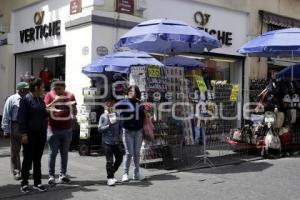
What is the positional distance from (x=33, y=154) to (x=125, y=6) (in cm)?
666

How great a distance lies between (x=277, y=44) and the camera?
37.7ft

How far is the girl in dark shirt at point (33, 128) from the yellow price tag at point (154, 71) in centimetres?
262

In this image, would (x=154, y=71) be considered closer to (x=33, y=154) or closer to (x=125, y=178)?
(x=125, y=178)

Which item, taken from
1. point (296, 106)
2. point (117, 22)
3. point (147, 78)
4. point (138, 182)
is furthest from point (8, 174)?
point (296, 106)

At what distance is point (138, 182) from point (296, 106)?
5.69 m

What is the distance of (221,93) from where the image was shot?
10477 mm

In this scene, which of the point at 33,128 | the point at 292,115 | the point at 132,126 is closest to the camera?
the point at 33,128

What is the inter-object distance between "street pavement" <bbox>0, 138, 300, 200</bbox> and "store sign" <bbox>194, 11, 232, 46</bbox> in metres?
6.34

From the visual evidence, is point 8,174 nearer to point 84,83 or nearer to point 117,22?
point 84,83

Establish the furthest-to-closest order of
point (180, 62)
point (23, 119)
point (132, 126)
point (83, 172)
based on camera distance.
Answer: point (180, 62)
point (83, 172)
point (132, 126)
point (23, 119)

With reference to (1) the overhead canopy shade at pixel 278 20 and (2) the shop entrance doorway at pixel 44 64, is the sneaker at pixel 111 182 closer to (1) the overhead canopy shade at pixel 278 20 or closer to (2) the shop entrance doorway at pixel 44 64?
(2) the shop entrance doorway at pixel 44 64

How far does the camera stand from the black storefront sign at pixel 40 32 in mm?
14289

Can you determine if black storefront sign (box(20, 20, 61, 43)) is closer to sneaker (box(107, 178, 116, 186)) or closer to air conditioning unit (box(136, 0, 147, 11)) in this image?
air conditioning unit (box(136, 0, 147, 11))

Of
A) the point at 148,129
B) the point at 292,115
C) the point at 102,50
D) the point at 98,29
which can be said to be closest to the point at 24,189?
the point at 148,129
